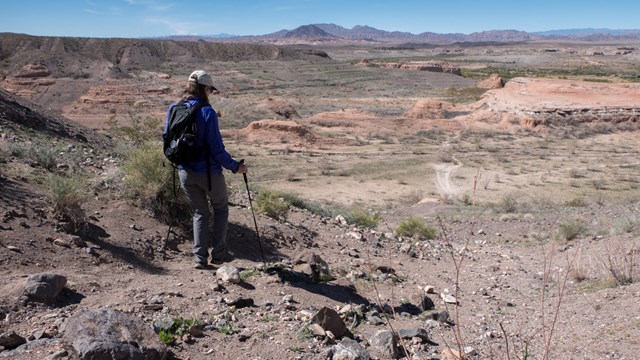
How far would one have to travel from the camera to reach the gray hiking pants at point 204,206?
451 centimetres

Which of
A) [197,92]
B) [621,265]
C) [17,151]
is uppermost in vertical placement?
[197,92]

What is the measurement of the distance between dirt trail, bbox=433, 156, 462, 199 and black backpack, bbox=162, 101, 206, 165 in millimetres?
12124

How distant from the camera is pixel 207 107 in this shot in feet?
14.3

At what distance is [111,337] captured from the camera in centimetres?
279

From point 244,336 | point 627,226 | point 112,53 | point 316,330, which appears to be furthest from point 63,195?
point 112,53

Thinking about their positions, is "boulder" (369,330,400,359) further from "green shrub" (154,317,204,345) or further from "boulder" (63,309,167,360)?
"boulder" (63,309,167,360)

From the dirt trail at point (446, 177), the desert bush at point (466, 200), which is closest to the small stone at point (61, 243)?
the desert bush at point (466, 200)

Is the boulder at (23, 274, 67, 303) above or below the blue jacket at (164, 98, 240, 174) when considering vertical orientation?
below

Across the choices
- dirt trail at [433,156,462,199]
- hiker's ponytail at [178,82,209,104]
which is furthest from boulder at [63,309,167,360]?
dirt trail at [433,156,462,199]

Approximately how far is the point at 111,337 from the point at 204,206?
1.99m

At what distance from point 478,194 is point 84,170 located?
12518 millimetres

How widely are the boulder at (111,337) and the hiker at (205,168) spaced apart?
1.64 meters

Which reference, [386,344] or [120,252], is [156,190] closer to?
[120,252]

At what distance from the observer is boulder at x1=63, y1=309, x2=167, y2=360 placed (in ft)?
8.75
